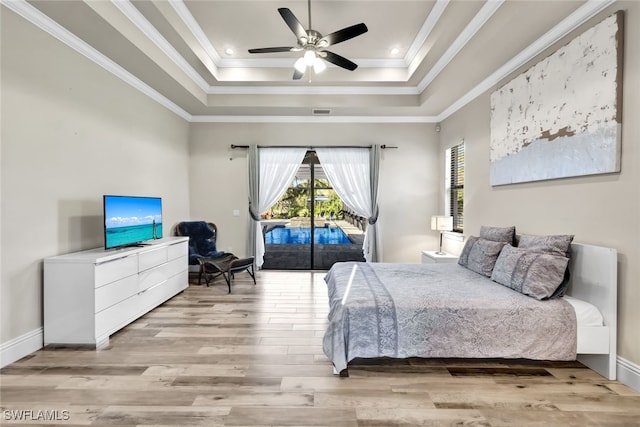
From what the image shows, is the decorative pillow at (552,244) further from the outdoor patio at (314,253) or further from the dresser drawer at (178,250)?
the dresser drawer at (178,250)

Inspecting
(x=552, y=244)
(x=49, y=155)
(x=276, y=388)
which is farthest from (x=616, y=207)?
(x=49, y=155)

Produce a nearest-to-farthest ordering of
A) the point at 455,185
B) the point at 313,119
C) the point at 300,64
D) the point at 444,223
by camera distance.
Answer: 1. the point at 300,64
2. the point at 444,223
3. the point at 455,185
4. the point at 313,119

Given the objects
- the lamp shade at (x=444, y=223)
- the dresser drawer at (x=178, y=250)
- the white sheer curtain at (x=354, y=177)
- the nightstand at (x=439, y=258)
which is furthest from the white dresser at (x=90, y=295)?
the lamp shade at (x=444, y=223)

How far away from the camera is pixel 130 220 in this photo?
3221 mm

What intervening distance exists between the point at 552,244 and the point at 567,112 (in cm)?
114

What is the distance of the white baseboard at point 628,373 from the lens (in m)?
2.02

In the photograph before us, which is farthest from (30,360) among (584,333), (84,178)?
(584,333)

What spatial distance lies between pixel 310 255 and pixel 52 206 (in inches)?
152

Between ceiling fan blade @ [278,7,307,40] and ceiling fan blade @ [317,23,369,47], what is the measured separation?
0.18 m

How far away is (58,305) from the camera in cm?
252

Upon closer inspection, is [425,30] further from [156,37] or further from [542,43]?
[156,37]

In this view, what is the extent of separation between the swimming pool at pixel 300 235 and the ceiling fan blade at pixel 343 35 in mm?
3469

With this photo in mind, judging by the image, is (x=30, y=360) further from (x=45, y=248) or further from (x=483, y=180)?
(x=483, y=180)

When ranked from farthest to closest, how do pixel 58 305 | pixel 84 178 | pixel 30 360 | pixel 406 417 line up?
pixel 84 178 < pixel 58 305 < pixel 30 360 < pixel 406 417
